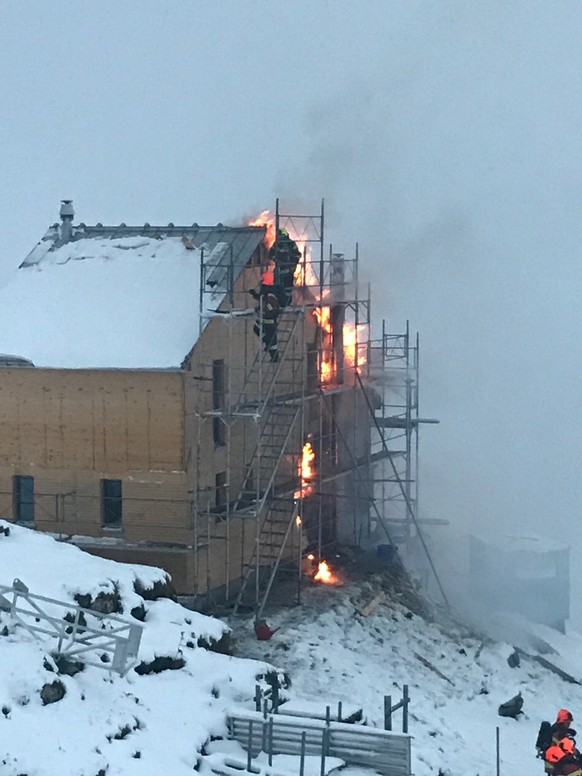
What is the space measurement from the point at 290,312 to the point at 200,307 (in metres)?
2.92

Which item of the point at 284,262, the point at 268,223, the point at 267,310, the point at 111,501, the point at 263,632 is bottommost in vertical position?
the point at 263,632

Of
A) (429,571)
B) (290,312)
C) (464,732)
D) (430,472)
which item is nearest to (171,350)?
(290,312)

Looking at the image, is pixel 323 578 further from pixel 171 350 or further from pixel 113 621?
pixel 113 621

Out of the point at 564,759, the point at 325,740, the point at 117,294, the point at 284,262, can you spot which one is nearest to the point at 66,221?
the point at 117,294

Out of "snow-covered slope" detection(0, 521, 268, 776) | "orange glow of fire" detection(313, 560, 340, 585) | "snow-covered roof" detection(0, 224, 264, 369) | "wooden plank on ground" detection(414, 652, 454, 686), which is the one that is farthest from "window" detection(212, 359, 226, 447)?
"wooden plank on ground" detection(414, 652, 454, 686)

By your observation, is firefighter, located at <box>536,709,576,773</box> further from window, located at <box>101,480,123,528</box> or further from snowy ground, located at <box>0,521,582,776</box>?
window, located at <box>101,480,123,528</box>

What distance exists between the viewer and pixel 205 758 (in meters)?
23.5

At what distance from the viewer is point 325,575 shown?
36.8 metres

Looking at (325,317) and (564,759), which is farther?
(325,317)

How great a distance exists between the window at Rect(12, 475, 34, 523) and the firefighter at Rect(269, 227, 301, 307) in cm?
763

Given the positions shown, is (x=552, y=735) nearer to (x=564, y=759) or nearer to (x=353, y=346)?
(x=564, y=759)

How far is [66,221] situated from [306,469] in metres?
9.26

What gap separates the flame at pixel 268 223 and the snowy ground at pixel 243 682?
8.76m

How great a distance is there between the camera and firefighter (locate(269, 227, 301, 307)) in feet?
112
